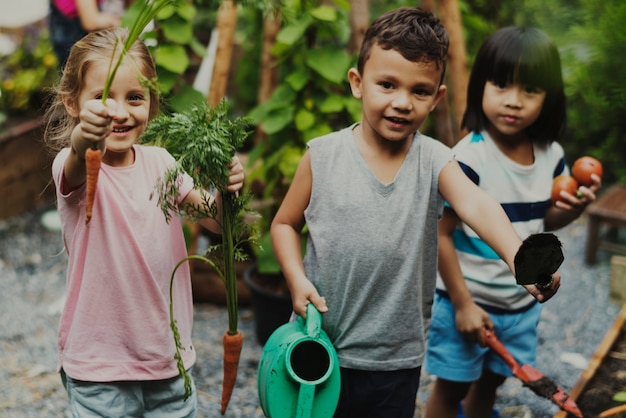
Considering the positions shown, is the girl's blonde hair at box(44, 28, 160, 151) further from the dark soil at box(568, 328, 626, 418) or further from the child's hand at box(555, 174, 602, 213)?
the dark soil at box(568, 328, 626, 418)

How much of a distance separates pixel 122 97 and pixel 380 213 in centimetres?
70

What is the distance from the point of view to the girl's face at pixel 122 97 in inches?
70.7

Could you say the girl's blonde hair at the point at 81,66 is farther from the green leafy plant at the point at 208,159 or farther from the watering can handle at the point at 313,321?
the watering can handle at the point at 313,321

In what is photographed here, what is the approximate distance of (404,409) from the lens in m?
2.10

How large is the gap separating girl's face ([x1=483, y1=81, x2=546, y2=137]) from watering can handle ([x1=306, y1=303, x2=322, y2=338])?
0.93 metres

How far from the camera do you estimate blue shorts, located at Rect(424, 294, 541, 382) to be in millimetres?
2441

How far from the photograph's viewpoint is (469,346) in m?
2.43

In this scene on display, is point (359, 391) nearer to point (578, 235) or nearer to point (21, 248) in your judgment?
point (21, 248)

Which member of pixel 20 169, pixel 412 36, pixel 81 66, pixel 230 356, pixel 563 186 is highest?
pixel 412 36

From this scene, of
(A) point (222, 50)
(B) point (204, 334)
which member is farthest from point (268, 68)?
(B) point (204, 334)

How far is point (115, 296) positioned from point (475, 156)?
3.88ft

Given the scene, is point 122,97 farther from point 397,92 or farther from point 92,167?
point 397,92

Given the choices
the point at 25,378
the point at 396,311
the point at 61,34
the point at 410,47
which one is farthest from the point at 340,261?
the point at 61,34

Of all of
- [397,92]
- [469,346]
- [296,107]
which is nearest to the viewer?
[397,92]
